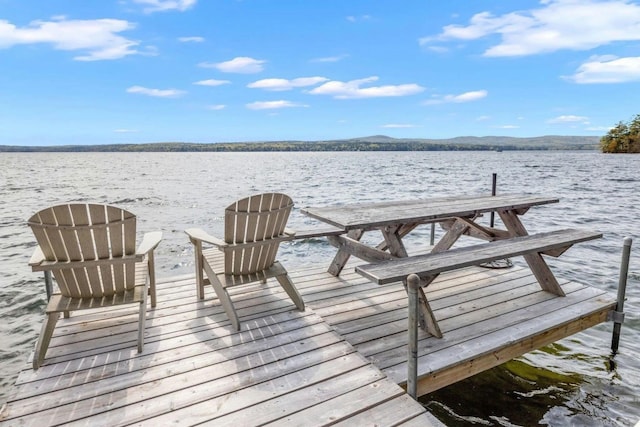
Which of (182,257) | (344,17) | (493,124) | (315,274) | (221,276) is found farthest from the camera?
(493,124)

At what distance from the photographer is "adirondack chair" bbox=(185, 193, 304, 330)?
3.12 metres

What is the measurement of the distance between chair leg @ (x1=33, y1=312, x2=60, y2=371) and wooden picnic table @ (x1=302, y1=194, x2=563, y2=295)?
2.34m

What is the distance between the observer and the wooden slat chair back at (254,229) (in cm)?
312

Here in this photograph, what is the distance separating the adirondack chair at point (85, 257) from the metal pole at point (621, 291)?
4292 millimetres

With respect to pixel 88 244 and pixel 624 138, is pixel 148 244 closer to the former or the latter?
pixel 88 244

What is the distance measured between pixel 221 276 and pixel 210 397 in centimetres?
126

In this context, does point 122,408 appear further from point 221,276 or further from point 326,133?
point 326,133

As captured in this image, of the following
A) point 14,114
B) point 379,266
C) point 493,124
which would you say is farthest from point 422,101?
point 379,266

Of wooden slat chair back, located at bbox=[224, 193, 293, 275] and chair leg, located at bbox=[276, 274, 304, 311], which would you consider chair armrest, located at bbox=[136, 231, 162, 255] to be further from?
chair leg, located at bbox=[276, 274, 304, 311]

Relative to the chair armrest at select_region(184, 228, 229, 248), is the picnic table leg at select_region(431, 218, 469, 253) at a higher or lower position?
lower

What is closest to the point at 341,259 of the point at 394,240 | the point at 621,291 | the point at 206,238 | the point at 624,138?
the point at 394,240

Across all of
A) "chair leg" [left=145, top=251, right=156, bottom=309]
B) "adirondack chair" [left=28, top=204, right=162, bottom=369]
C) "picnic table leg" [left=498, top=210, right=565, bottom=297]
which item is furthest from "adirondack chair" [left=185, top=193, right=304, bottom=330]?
"picnic table leg" [left=498, top=210, right=565, bottom=297]

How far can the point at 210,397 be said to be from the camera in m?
2.16

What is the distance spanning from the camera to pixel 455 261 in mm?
3113
